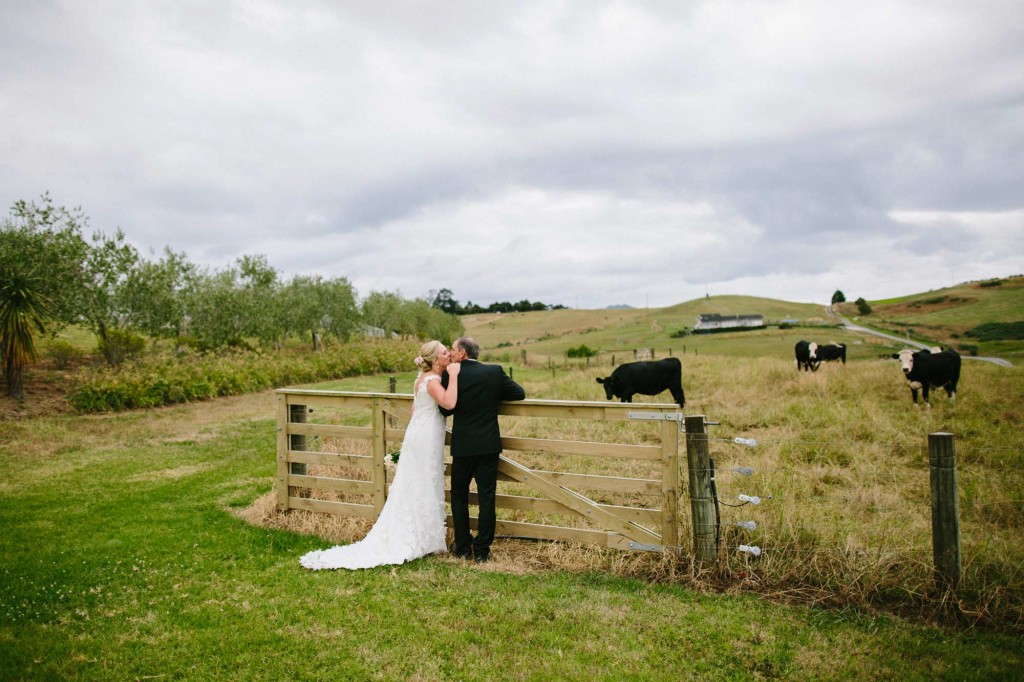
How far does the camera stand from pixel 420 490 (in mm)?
6129

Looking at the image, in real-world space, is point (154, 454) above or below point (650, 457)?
below

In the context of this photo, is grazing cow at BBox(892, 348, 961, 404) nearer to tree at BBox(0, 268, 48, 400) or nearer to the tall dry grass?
the tall dry grass

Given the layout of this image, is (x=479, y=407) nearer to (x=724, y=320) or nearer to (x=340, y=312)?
(x=340, y=312)

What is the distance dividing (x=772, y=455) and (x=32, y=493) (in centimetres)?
1182

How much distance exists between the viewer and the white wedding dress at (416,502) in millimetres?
5949

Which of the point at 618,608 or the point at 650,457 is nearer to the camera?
the point at 618,608

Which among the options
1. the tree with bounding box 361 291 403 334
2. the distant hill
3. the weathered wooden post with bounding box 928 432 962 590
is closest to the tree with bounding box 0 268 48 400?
the weathered wooden post with bounding box 928 432 962 590

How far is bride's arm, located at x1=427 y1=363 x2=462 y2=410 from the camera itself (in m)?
5.80

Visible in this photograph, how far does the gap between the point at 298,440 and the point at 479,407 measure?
3215mm

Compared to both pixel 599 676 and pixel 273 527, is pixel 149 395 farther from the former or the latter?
pixel 599 676

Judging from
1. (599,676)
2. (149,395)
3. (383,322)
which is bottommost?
(599,676)

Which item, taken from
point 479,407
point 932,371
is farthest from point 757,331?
point 479,407

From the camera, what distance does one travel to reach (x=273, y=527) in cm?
708

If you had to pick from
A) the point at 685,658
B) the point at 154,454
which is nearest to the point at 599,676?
the point at 685,658
